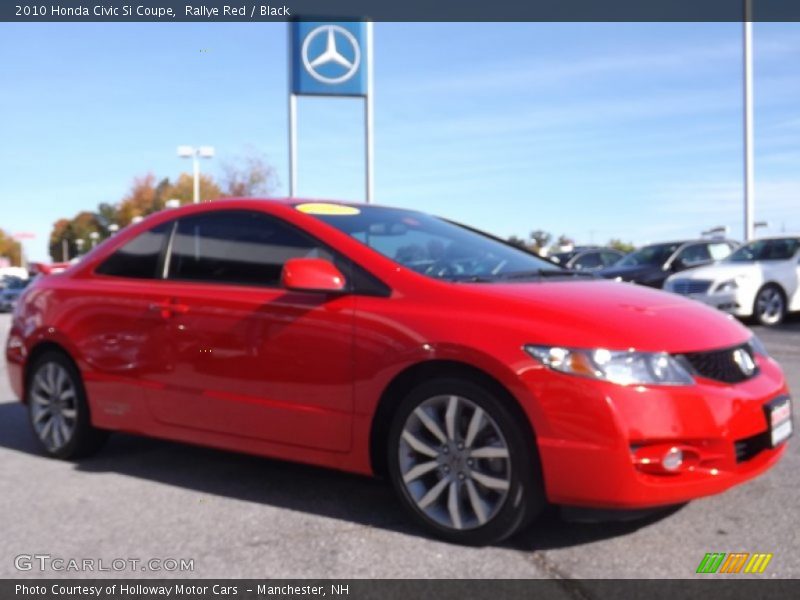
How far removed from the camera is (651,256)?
18.0 metres

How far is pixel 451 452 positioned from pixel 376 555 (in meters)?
0.51

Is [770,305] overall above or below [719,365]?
below

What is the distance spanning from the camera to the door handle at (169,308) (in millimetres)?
4414

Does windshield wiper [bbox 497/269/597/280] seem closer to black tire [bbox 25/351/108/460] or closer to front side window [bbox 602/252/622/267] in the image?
black tire [bbox 25/351/108/460]

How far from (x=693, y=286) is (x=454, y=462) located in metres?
11.0

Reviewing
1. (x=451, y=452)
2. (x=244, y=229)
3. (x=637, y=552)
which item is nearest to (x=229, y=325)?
(x=244, y=229)

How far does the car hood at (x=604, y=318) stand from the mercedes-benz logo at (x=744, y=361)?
1.9 inches

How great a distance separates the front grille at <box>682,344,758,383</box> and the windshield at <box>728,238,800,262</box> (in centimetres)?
1138

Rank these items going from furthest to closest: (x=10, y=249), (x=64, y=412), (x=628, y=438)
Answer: (x=10, y=249), (x=64, y=412), (x=628, y=438)

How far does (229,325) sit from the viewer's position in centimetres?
420

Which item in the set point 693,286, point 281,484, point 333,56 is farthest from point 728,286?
point 281,484

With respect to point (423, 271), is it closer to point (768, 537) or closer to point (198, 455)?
point (768, 537)

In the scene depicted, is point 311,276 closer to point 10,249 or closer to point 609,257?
point 609,257

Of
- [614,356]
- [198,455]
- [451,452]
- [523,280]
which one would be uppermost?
[523,280]
